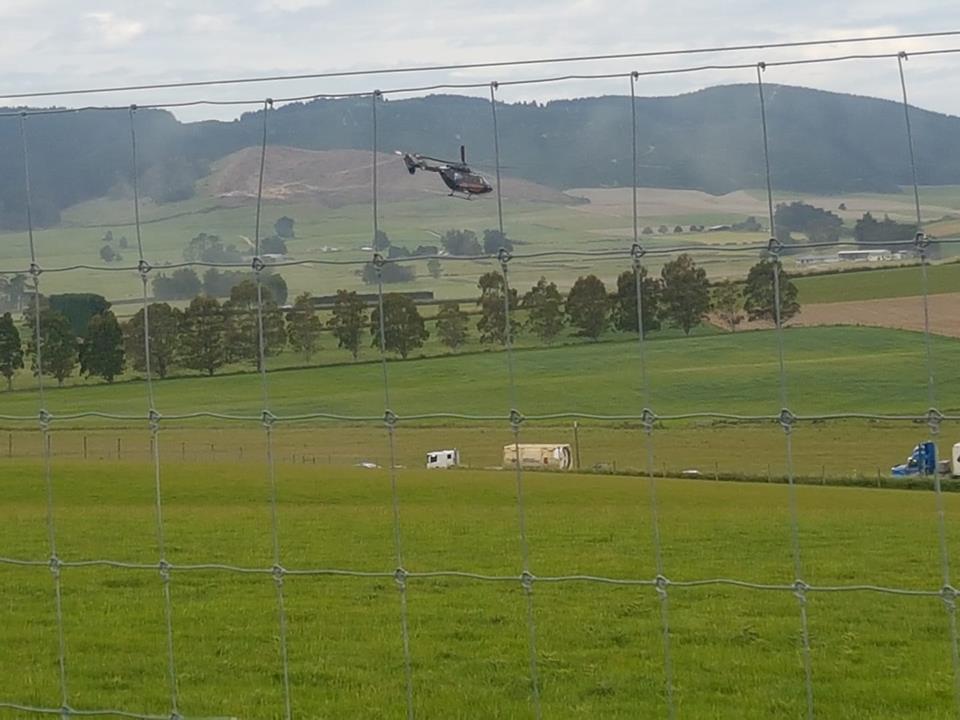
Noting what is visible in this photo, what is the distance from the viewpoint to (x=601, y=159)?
661 cm

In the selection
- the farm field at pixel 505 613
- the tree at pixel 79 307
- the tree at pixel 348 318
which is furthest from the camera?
the farm field at pixel 505 613

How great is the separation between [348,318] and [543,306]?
934mm

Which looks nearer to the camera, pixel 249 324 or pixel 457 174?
pixel 457 174

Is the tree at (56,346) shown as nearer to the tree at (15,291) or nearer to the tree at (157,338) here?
the tree at (15,291)

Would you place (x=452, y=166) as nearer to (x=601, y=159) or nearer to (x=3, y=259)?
(x=601, y=159)

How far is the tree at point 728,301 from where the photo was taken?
6604 mm

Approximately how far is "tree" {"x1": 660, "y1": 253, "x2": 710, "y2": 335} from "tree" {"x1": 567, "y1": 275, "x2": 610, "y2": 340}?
0.26 metres

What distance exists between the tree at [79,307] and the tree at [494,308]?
1.86 metres

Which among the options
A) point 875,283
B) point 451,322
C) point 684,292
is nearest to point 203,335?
point 451,322

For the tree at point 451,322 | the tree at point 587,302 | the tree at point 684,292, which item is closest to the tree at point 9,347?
the tree at point 451,322

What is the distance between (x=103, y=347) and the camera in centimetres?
767

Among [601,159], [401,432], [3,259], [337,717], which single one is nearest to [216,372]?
[3,259]

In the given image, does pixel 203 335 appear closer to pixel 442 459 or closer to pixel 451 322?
pixel 451 322

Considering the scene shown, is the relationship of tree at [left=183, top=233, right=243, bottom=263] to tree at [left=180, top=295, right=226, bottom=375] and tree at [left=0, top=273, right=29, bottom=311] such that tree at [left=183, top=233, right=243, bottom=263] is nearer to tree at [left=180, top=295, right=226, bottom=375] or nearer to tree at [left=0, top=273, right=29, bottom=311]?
tree at [left=180, top=295, right=226, bottom=375]
